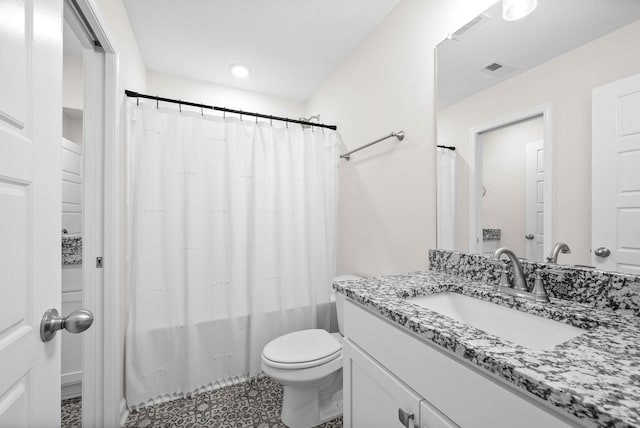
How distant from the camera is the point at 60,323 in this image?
644 millimetres

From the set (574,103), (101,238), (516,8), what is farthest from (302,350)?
(516,8)

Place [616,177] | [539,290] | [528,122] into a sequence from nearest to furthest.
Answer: [616,177] < [539,290] < [528,122]

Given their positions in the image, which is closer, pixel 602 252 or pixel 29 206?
pixel 29 206

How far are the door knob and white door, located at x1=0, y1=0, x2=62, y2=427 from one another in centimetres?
2

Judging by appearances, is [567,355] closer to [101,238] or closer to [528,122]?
[528,122]

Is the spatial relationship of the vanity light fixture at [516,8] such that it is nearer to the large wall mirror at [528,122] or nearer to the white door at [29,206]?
the large wall mirror at [528,122]

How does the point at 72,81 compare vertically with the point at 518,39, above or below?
above

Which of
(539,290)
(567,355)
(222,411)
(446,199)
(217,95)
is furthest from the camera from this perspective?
(217,95)

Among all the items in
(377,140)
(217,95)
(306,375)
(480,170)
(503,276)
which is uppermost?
(217,95)

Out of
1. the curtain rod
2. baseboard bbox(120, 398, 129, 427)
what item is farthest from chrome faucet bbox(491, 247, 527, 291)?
baseboard bbox(120, 398, 129, 427)

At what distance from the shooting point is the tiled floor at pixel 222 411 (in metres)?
1.49

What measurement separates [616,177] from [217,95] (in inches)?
106

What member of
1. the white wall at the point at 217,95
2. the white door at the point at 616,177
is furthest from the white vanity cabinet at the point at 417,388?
the white wall at the point at 217,95

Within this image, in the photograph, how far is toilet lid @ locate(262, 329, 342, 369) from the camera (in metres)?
1.41
